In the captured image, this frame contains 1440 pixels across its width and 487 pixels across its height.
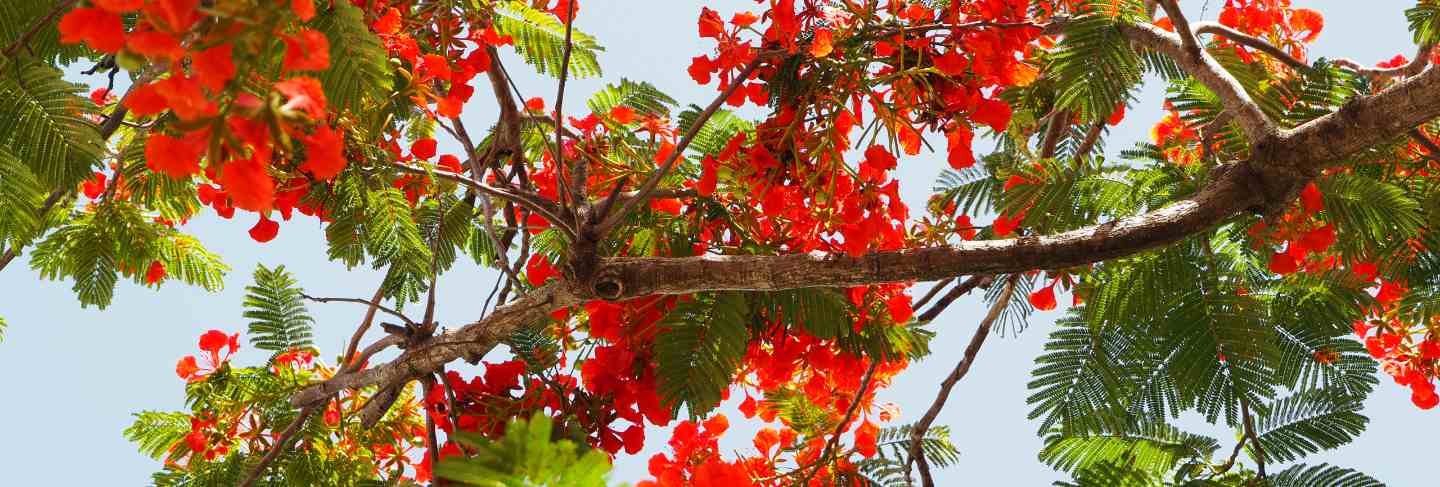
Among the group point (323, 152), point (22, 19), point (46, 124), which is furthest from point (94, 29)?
point (22, 19)

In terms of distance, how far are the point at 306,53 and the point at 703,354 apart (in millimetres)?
1580

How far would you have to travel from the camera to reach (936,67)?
2281 millimetres

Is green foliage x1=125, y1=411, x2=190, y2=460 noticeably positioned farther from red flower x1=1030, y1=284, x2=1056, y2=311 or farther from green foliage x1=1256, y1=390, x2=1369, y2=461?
green foliage x1=1256, y1=390, x2=1369, y2=461

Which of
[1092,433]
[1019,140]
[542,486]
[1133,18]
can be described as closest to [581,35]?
[1019,140]

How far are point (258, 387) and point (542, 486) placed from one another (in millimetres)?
2132

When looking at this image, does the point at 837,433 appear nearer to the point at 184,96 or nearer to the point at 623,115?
the point at 623,115

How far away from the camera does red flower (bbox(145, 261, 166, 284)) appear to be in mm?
3725

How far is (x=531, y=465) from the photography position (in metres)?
1.07

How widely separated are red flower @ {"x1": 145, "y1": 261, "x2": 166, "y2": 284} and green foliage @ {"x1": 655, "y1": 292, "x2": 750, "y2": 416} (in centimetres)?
211

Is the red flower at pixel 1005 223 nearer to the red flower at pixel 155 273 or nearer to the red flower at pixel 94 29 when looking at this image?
the red flower at pixel 94 29

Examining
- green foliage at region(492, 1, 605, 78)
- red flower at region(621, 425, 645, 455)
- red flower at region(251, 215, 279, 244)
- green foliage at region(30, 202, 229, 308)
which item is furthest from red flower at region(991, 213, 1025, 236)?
green foliage at region(30, 202, 229, 308)

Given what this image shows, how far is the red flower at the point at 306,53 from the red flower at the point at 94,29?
0.16 m

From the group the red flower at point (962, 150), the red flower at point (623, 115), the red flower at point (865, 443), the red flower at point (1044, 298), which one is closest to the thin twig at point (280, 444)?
the red flower at point (623, 115)

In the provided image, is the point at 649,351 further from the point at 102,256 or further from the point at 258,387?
the point at 102,256
